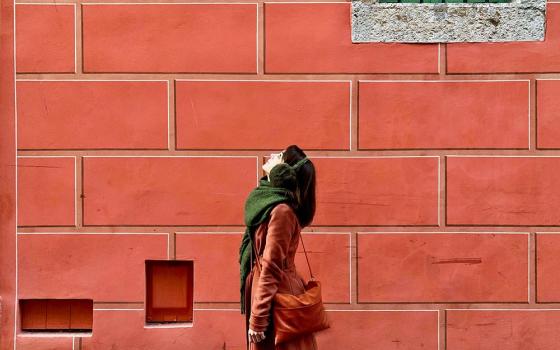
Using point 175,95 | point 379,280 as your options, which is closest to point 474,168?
point 379,280

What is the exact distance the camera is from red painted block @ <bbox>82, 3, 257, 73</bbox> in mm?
6031

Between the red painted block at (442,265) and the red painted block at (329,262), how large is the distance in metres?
0.11

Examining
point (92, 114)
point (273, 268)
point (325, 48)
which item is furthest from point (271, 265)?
point (92, 114)

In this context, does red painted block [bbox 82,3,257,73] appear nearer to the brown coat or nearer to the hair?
the hair

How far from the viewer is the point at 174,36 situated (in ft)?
19.8

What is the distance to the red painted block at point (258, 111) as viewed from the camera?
19.8 feet

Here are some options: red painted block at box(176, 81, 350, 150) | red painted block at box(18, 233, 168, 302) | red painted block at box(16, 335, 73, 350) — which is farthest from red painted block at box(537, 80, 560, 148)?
red painted block at box(16, 335, 73, 350)

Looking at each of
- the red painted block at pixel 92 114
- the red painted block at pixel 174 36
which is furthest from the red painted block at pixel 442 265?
the red painted block at pixel 92 114

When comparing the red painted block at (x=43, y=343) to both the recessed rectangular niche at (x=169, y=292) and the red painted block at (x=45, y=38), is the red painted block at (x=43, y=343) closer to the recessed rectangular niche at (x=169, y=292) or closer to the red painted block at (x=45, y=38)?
the recessed rectangular niche at (x=169, y=292)

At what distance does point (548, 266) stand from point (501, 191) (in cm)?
66

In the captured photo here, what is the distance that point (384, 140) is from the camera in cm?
604

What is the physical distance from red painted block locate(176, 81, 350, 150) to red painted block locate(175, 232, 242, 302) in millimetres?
689

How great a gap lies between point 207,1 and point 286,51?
27.4 inches

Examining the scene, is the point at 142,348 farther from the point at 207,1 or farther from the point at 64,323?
the point at 207,1
